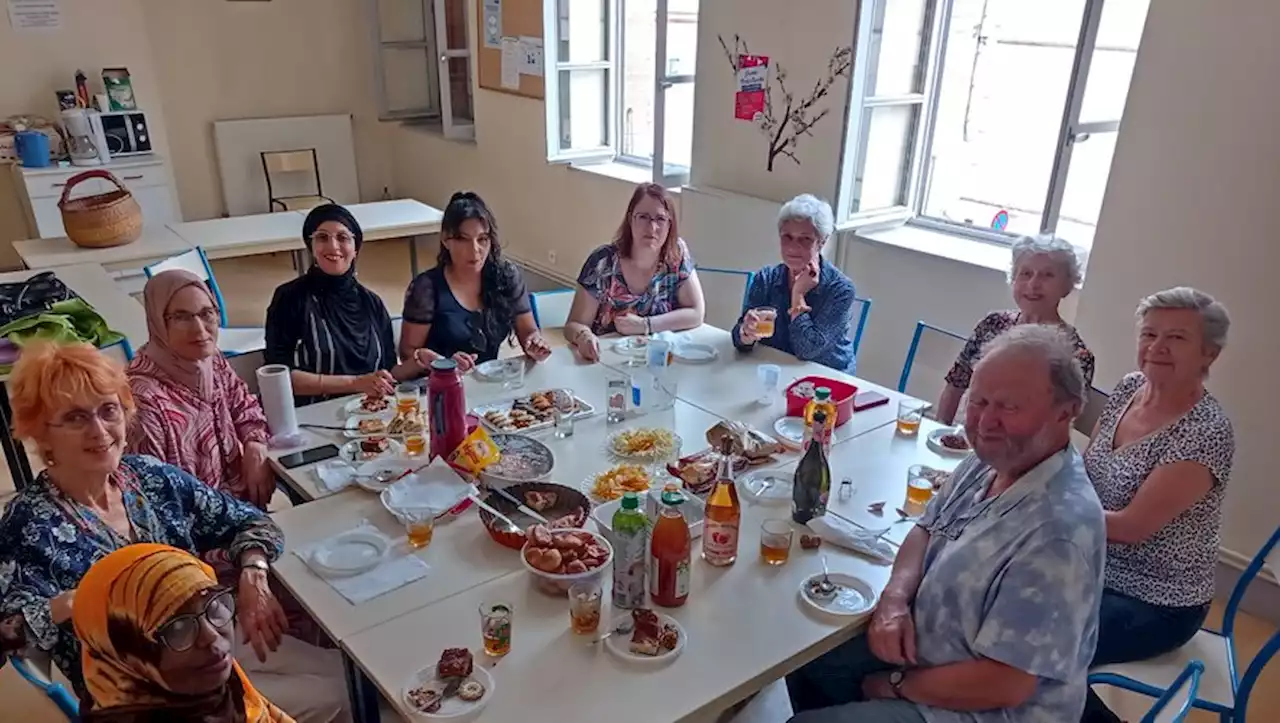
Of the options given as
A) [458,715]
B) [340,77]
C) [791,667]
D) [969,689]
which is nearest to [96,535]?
[458,715]

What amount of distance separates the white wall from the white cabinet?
495cm

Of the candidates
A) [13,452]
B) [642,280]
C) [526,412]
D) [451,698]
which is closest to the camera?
[451,698]

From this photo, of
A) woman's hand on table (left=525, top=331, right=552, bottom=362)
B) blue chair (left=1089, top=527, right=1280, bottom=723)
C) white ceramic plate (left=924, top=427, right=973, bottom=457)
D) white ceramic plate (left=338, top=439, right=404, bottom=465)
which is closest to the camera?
blue chair (left=1089, top=527, right=1280, bottom=723)

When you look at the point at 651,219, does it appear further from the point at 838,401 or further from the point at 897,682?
the point at 897,682

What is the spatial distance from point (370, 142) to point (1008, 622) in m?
6.60

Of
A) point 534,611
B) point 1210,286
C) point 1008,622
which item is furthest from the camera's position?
point 1210,286

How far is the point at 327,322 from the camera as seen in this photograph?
263 cm

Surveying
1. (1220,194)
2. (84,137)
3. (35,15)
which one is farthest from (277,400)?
(35,15)

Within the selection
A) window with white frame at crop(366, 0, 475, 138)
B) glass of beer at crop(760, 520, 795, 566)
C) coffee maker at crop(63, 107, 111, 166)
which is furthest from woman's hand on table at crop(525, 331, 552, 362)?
coffee maker at crop(63, 107, 111, 166)

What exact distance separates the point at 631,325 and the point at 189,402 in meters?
1.37

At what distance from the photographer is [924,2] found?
3625 millimetres

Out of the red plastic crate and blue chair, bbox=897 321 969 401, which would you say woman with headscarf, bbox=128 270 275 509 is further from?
blue chair, bbox=897 321 969 401

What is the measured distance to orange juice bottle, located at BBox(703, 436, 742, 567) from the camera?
1.62m

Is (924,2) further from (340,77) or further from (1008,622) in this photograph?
(340,77)
